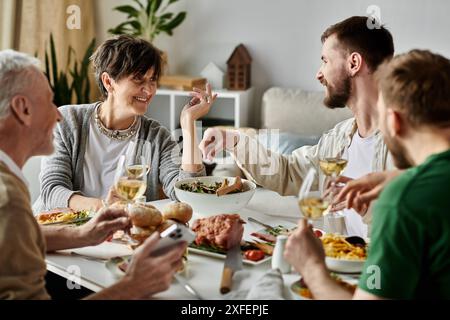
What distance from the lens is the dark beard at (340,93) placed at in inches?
89.8

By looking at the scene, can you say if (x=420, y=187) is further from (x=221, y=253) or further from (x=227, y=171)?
(x=227, y=171)

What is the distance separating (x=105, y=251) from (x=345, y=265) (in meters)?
0.67

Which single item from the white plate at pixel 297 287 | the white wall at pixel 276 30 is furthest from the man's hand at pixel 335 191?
the white wall at pixel 276 30

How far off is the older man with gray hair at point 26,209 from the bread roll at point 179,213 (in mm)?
412

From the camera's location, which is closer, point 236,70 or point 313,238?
point 313,238

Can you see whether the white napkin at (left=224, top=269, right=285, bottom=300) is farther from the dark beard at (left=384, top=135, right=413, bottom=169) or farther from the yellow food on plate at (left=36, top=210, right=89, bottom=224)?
the yellow food on plate at (left=36, top=210, right=89, bottom=224)

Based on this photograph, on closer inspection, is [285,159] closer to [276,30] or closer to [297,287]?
[297,287]

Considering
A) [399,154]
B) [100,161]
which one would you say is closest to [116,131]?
[100,161]

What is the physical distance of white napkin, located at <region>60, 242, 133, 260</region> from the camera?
162cm

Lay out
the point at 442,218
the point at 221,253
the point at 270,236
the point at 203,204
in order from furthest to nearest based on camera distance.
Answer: the point at 203,204 → the point at 270,236 → the point at 221,253 → the point at 442,218

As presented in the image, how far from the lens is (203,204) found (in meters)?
1.93

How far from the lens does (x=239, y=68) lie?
4457mm
